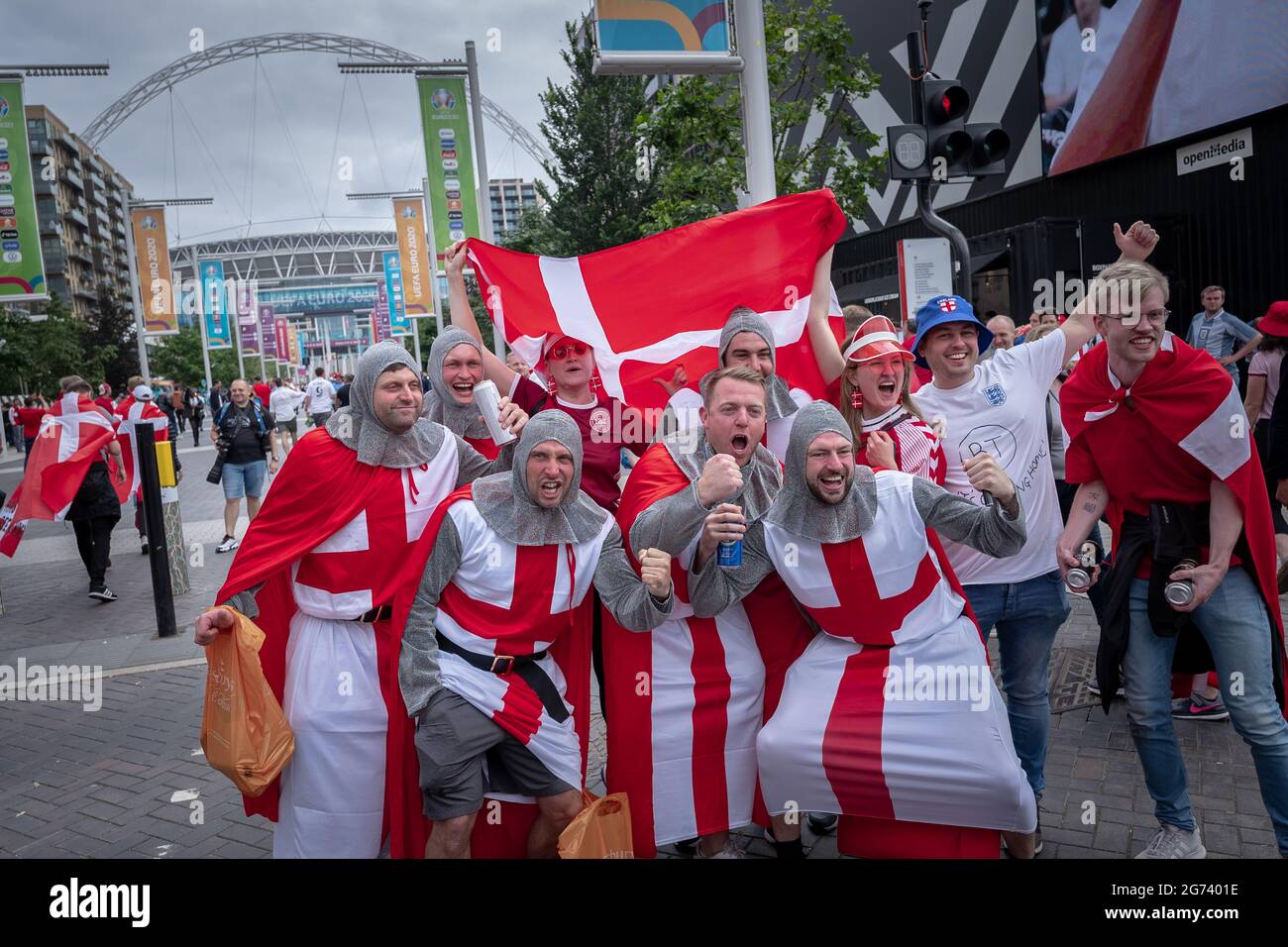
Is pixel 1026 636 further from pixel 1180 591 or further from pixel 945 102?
pixel 945 102

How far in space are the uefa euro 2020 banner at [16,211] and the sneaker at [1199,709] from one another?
16488mm

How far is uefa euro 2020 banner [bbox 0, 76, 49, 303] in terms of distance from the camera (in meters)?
14.8

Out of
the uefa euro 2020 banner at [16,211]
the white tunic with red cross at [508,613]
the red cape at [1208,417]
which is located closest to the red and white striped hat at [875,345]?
the red cape at [1208,417]

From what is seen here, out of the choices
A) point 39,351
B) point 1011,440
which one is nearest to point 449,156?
point 1011,440

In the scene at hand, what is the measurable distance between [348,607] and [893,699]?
78.3 inches

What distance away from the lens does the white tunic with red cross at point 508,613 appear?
10.6 ft

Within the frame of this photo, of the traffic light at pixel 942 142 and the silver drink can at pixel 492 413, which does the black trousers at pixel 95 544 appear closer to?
the silver drink can at pixel 492 413

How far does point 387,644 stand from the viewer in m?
3.52

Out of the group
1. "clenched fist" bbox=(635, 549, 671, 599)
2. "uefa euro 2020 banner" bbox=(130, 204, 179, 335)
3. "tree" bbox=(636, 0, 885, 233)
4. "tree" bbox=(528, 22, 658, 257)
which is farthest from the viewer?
"uefa euro 2020 banner" bbox=(130, 204, 179, 335)

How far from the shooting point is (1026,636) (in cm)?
362

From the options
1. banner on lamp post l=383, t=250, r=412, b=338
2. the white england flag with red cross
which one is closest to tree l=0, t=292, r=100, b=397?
banner on lamp post l=383, t=250, r=412, b=338

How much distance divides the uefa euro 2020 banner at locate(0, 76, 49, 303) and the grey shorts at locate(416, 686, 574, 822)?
50.0ft

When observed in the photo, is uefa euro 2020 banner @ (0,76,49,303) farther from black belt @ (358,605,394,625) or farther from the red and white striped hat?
the red and white striped hat
